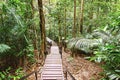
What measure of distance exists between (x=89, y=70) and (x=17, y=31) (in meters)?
4.14

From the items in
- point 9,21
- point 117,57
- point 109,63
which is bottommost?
point 109,63

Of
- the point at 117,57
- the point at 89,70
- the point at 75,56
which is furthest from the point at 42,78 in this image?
the point at 75,56

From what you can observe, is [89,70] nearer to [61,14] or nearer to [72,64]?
[72,64]

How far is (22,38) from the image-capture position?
32.3ft

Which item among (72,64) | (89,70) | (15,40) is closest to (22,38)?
(15,40)

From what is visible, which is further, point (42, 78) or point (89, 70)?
point (89, 70)

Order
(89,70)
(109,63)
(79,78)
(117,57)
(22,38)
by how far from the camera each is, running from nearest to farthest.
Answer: (117,57) < (109,63) < (79,78) < (89,70) < (22,38)

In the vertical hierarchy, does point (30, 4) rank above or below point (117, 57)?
above

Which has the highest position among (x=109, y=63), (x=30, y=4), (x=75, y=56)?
(x=30, y=4)

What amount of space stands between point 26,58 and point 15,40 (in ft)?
4.58

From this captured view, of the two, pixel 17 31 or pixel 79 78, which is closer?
pixel 79 78

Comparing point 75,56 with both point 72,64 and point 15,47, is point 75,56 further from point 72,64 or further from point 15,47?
point 15,47

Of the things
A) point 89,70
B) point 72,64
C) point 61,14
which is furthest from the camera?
point 61,14

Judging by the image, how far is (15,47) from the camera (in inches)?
376
